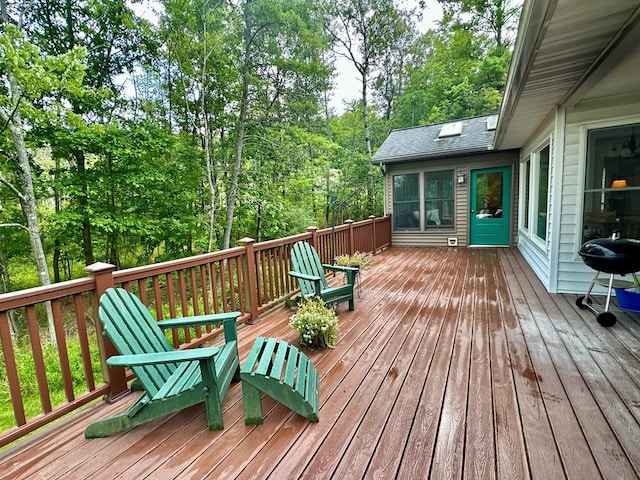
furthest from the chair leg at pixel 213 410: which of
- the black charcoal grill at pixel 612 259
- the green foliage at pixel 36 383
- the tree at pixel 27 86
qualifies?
the tree at pixel 27 86

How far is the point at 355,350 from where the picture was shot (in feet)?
8.36

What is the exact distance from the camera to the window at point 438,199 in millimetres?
7863

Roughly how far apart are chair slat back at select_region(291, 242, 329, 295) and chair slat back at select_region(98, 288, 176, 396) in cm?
164

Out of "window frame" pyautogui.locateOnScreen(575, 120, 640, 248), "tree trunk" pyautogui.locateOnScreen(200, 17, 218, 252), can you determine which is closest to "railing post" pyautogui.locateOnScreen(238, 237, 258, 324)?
"window frame" pyautogui.locateOnScreen(575, 120, 640, 248)

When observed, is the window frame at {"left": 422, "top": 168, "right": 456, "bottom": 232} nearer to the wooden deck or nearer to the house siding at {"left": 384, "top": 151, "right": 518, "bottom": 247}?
the house siding at {"left": 384, "top": 151, "right": 518, "bottom": 247}

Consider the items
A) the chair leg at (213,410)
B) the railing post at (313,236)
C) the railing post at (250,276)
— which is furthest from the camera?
the railing post at (313,236)

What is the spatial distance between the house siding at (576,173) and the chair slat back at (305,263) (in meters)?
3.10

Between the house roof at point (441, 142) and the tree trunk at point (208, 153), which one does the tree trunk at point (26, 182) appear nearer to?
the tree trunk at point (208, 153)

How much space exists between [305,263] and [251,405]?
6.45 ft

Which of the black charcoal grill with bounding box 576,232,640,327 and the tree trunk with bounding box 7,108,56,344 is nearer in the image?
the black charcoal grill with bounding box 576,232,640,327

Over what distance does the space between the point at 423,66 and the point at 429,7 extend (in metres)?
2.49

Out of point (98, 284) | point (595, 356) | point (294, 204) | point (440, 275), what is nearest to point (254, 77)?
point (294, 204)

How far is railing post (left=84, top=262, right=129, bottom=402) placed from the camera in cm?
189

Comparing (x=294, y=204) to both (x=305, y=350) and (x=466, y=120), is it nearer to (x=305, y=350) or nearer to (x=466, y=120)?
(x=466, y=120)
